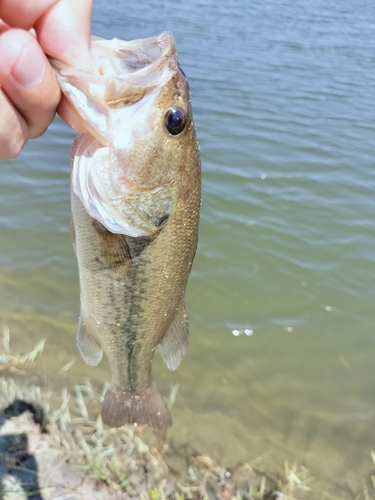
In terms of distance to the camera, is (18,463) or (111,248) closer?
(111,248)

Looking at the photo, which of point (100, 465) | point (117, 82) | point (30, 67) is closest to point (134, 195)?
point (117, 82)

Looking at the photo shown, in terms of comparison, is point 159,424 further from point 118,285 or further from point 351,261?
point 351,261

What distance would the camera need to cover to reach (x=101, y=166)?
1865 millimetres

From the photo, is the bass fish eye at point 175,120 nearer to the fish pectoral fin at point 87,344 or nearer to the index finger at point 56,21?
the index finger at point 56,21

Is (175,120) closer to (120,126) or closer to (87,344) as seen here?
(120,126)

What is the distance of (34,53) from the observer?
139 cm

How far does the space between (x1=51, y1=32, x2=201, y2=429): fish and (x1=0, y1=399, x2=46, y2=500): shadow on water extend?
106 centimetres

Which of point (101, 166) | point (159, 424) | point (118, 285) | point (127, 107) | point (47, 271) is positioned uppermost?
point (127, 107)

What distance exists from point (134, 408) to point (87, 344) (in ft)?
1.59

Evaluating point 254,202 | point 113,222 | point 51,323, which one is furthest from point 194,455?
point 254,202

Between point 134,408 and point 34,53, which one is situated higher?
point 34,53

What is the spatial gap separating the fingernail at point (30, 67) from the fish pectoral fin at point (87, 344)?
1.38 m

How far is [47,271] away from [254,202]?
3145 millimetres

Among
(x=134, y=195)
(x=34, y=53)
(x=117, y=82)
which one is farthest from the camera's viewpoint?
(x=134, y=195)
